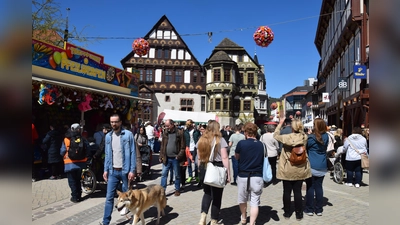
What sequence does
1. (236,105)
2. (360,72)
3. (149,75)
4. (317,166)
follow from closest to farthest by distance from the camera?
(317,166) → (360,72) → (149,75) → (236,105)

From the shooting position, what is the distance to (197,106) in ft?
123

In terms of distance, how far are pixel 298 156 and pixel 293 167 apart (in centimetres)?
24

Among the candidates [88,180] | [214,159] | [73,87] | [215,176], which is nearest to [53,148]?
[73,87]

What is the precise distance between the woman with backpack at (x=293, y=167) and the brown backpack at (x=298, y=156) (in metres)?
0.02

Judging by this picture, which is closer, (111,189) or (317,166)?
(111,189)

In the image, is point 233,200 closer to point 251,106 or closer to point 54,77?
point 54,77

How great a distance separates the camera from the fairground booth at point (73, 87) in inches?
355

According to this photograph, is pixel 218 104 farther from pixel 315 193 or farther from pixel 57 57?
pixel 315 193

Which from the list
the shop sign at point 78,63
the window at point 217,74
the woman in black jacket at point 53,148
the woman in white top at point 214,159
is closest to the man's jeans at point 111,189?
the woman in white top at point 214,159

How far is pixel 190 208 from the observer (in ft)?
20.2

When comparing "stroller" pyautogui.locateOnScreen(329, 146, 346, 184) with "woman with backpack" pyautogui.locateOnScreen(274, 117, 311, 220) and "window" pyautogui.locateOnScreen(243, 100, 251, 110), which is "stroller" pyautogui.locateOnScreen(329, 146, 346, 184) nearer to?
"woman with backpack" pyautogui.locateOnScreen(274, 117, 311, 220)

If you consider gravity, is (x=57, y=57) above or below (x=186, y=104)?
above

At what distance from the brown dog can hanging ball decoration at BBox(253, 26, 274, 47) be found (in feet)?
28.1

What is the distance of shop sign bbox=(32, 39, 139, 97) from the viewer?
9.36m
